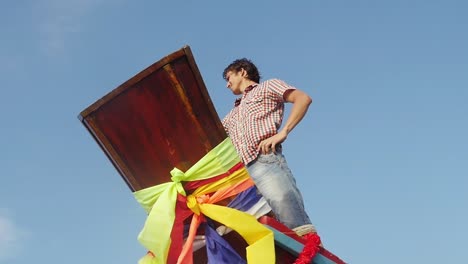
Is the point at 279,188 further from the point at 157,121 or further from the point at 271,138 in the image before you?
the point at 157,121

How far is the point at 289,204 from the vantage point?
3842 mm

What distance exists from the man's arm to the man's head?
0.74m

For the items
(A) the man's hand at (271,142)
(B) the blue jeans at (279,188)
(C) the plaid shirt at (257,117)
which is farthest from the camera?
(C) the plaid shirt at (257,117)

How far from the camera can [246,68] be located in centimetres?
530

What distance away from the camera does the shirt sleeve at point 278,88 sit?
179 inches

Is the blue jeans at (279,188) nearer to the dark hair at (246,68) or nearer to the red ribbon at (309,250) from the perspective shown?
the red ribbon at (309,250)

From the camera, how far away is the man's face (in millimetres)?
5227

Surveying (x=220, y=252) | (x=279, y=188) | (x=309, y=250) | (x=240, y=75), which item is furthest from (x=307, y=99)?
(x=220, y=252)

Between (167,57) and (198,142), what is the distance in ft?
1.73

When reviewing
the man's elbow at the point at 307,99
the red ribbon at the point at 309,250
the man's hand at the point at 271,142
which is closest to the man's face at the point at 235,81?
the man's elbow at the point at 307,99

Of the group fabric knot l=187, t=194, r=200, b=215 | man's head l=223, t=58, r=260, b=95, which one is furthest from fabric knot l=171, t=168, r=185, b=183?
man's head l=223, t=58, r=260, b=95

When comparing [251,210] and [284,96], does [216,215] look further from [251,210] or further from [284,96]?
[284,96]

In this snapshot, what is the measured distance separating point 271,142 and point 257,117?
13.7 inches

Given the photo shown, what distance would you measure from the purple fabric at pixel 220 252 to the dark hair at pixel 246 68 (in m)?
2.08
